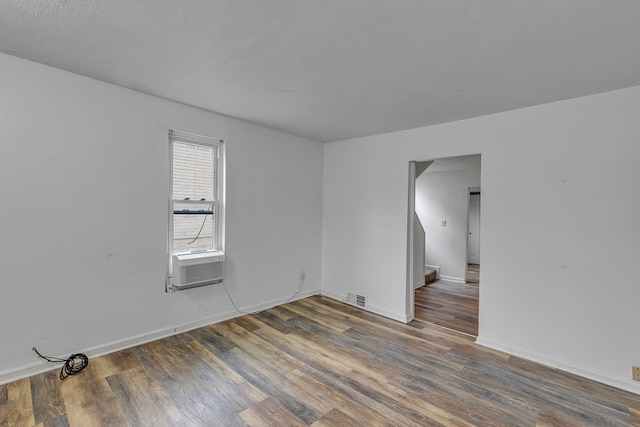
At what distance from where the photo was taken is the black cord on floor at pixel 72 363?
7.57ft

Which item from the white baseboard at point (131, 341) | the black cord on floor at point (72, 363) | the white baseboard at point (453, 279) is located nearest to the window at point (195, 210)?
the white baseboard at point (131, 341)

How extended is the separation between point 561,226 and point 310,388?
2652mm

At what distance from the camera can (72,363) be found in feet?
7.92

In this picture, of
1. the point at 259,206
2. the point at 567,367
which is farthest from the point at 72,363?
the point at 567,367

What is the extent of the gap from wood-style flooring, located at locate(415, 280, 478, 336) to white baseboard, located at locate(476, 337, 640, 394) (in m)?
0.33

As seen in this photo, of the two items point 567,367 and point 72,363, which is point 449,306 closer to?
point 567,367

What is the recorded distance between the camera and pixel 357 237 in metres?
4.21

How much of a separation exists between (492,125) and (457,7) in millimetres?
1912

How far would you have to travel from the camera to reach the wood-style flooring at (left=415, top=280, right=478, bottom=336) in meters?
3.62

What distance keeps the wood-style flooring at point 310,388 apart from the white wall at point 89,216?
293 mm

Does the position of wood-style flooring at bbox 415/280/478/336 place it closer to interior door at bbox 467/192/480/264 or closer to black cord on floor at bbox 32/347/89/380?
interior door at bbox 467/192/480/264

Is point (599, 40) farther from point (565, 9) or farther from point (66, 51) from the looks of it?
point (66, 51)

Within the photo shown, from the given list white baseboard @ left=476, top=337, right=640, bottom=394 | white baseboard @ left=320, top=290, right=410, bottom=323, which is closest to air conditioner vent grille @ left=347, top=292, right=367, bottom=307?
white baseboard @ left=320, top=290, right=410, bottom=323

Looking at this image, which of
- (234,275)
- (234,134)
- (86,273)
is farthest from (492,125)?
(86,273)
